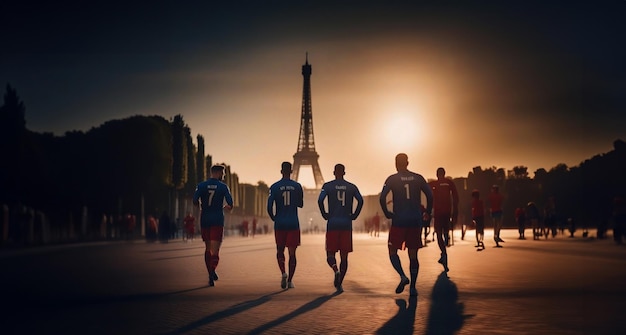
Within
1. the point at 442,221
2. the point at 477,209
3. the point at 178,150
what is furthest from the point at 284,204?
the point at 178,150

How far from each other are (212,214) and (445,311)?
5417mm

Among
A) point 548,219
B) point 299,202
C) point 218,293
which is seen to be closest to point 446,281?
point 299,202

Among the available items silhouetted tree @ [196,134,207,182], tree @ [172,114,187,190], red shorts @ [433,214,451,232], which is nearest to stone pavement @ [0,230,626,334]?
red shorts @ [433,214,451,232]

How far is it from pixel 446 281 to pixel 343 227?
2.55 metres

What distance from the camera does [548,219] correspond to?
3938 cm

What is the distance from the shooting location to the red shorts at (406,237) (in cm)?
1172

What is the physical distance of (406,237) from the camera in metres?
11.7

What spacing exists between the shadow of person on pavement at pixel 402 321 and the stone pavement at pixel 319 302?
0.04 ft

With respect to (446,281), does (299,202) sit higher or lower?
higher

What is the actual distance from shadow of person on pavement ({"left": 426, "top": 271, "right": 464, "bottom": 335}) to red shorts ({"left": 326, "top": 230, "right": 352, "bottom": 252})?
156 cm

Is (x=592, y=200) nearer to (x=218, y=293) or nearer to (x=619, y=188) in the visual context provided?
(x=619, y=188)

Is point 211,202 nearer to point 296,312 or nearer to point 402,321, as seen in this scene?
point 296,312

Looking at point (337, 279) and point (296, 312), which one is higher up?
point (337, 279)

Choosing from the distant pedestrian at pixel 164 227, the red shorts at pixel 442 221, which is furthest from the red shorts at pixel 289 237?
the distant pedestrian at pixel 164 227
